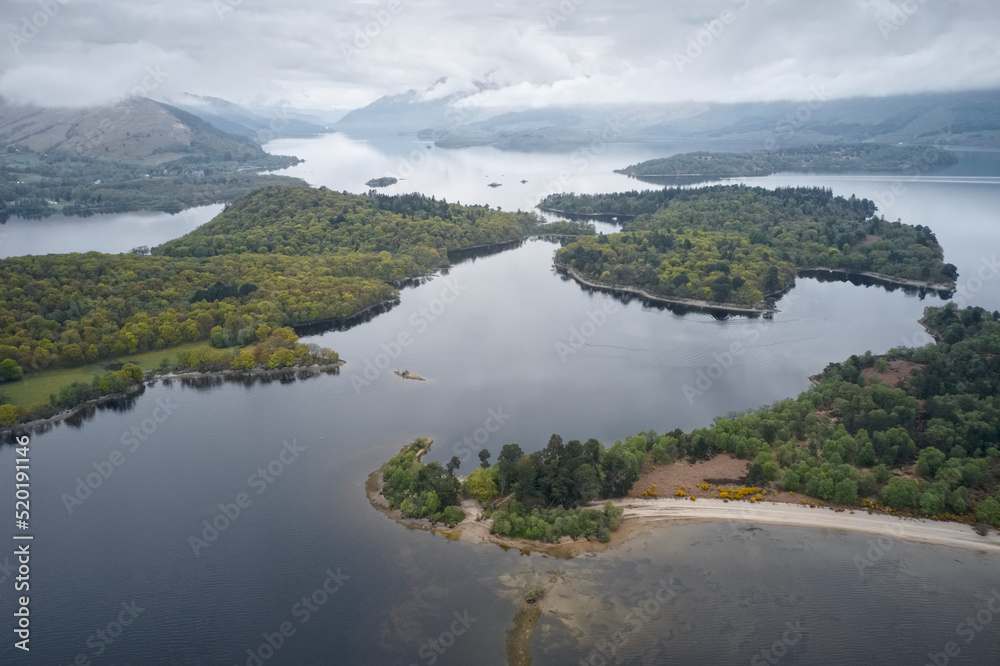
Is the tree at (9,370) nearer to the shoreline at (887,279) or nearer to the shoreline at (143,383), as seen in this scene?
the shoreline at (143,383)

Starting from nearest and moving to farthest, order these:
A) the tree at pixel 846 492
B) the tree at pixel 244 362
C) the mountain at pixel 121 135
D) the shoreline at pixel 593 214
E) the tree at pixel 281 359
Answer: the tree at pixel 846 492 → the tree at pixel 244 362 → the tree at pixel 281 359 → the shoreline at pixel 593 214 → the mountain at pixel 121 135

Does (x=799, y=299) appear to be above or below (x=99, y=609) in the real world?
above

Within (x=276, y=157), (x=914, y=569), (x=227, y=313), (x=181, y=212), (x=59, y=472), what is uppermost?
(x=276, y=157)

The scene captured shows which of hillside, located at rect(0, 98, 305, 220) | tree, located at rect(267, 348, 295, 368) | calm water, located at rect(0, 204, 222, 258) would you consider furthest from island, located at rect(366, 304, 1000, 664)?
hillside, located at rect(0, 98, 305, 220)

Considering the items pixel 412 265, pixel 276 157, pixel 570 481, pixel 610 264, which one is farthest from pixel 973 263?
pixel 276 157

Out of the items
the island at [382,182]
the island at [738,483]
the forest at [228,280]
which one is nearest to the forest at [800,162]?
the island at [382,182]

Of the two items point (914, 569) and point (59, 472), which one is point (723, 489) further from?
point (59, 472)
